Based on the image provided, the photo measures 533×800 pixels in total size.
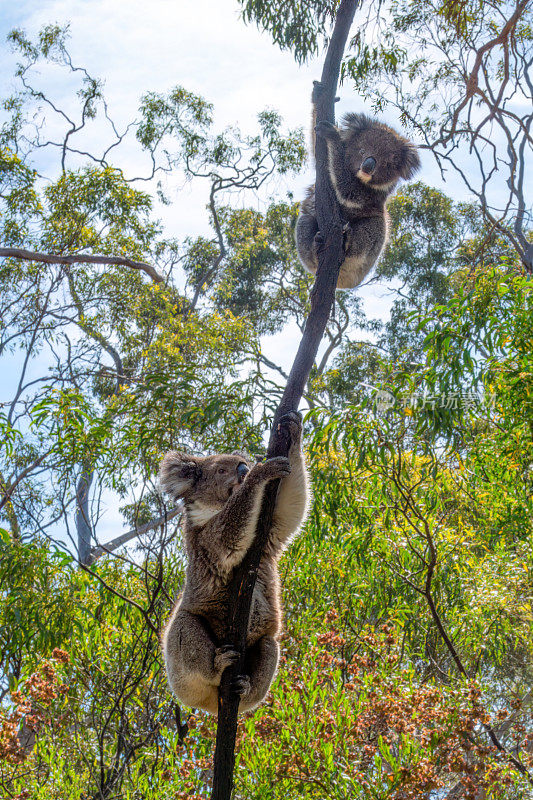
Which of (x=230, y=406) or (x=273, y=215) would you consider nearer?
(x=230, y=406)

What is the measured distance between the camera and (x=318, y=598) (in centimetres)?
522

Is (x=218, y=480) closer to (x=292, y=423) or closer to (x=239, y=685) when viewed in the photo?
(x=292, y=423)

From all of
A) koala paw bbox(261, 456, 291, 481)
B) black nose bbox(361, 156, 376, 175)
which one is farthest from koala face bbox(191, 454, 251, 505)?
black nose bbox(361, 156, 376, 175)

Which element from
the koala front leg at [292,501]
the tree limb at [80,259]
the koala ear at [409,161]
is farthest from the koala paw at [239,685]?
the tree limb at [80,259]

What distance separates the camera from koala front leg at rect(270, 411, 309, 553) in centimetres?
263

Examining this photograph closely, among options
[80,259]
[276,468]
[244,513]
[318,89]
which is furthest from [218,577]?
[80,259]

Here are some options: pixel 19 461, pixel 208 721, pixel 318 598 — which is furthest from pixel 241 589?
pixel 19 461

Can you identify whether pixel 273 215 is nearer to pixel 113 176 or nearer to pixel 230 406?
pixel 113 176

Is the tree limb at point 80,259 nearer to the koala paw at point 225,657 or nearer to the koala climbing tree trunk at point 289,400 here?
the koala climbing tree trunk at point 289,400

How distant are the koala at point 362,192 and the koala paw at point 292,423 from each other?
237 centimetres

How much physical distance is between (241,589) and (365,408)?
7.84 feet

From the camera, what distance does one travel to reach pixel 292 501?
272 centimetres

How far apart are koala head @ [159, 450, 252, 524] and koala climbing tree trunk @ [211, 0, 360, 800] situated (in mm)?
654

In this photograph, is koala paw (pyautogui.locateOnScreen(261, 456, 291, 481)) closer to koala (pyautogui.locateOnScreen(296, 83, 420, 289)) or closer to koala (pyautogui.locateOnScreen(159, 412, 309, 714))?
koala (pyautogui.locateOnScreen(159, 412, 309, 714))
